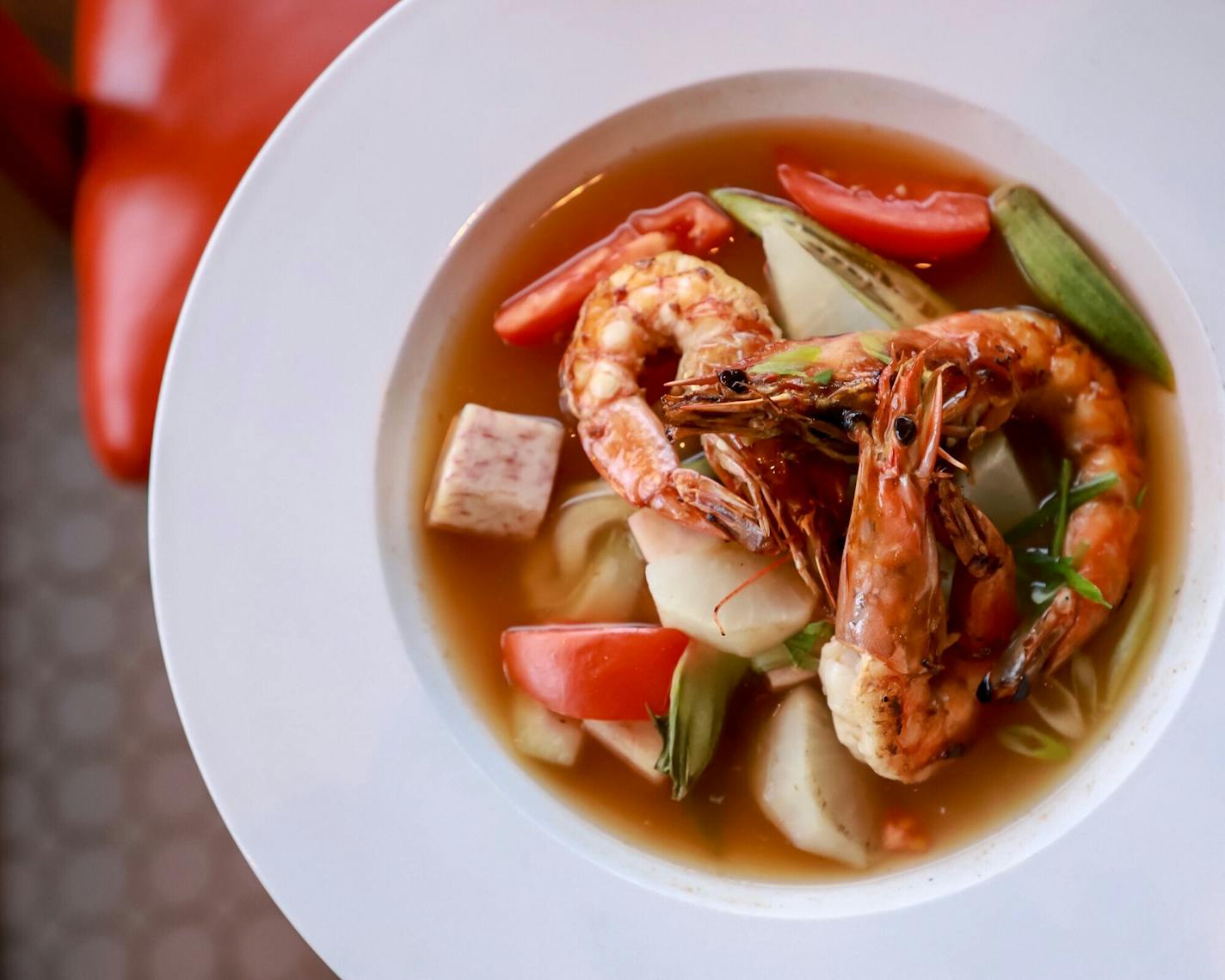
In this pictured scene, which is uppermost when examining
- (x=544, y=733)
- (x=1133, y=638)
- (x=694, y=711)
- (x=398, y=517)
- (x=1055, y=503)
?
(x=1055, y=503)

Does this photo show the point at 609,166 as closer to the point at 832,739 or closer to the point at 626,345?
the point at 626,345

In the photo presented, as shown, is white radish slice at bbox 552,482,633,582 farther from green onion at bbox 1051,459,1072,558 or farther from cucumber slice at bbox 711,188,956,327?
green onion at bbox 1051,459,1072,558

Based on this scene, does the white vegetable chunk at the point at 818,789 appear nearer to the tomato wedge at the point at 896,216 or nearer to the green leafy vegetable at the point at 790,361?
the green leafy vegetable at the point at 790,361

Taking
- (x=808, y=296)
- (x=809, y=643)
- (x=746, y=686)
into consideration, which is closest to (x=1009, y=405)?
A: (x=808, y=296)

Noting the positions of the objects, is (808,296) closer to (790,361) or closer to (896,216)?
(896,216)

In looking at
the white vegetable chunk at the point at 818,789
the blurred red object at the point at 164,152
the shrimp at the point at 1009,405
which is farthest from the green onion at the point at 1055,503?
the blurred red object at the point at 164,152

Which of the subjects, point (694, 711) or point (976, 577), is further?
point (694, 711)

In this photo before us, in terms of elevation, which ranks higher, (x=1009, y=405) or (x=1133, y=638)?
(x=1009, y=405)
